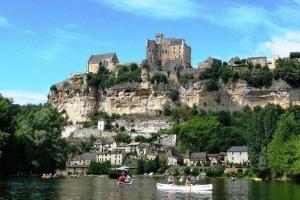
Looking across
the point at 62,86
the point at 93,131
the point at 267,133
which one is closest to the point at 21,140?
the point at 267,133

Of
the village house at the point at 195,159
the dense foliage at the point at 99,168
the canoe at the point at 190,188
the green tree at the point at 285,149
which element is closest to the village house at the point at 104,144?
the dense foliage at the point at 99,168

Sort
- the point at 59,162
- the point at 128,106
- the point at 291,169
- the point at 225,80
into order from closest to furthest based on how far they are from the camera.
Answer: the point at 291,169
the point at 59,162
the point at 225,80
the point at 128,106

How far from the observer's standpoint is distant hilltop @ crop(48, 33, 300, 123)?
458ft

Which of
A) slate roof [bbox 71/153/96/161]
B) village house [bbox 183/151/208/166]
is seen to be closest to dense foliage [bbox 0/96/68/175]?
village house [bbox 183/151/208/166]

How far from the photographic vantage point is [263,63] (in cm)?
14588

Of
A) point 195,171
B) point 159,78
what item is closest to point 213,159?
point 195,171

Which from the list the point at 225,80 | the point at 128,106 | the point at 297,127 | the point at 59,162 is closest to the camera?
the point at 297,127

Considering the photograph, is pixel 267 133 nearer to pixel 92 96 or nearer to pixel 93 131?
pixel 93 131

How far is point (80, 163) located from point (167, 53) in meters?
47.7

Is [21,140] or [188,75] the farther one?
[188,75]

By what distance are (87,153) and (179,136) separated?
2255 centimetres

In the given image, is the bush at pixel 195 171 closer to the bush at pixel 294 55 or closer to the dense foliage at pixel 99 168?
the dense foliage at pixel 99 168

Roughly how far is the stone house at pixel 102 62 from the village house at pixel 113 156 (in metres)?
38.3

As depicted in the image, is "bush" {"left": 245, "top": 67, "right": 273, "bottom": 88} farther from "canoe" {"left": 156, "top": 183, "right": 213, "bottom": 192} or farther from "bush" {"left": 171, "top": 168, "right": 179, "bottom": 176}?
"canoe" {"left": 156, "top": 183, "right": 213, "bottom": 192}
